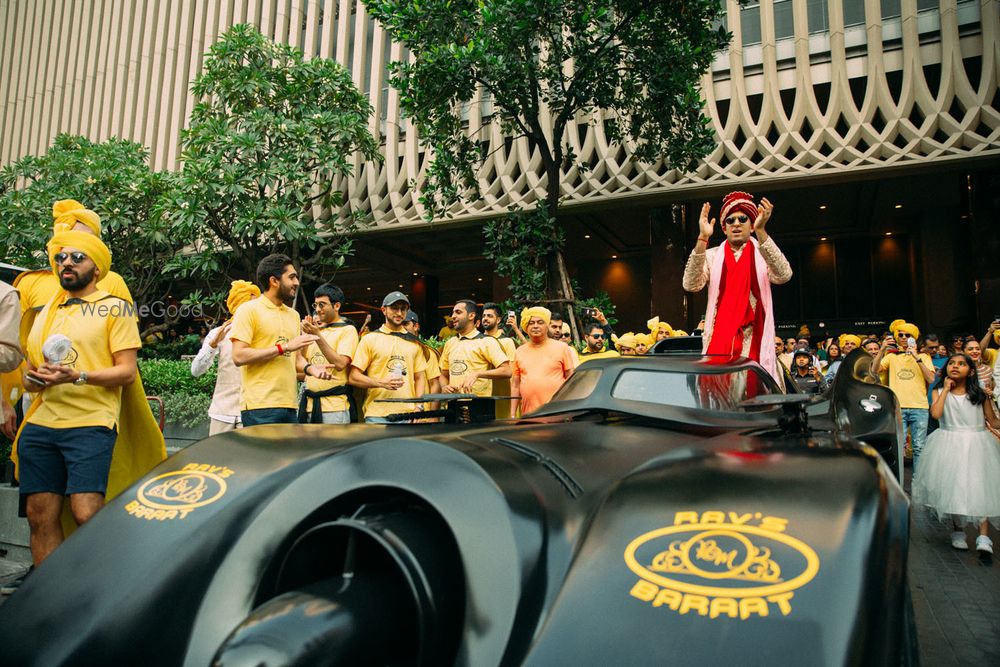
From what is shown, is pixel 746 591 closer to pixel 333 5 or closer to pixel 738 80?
pixel 738 80

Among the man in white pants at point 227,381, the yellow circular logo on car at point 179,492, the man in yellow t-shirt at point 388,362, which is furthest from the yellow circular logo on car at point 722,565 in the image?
the man in white pants at point 227,381

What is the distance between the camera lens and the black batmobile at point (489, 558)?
1.18 meters

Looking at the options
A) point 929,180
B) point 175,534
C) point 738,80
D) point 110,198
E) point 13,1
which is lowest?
point 175,534

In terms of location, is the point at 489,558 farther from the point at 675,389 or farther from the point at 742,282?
the point at 742,282

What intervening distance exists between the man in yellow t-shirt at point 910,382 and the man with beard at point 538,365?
16.3 feet

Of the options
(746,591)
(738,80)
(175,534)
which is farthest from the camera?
(738,80)

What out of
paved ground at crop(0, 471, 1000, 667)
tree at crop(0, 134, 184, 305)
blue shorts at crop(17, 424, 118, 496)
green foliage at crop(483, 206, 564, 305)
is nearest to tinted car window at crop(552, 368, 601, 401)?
paved ground at crop(0, 471, 1000, 667)

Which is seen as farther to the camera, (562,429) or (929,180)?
(929,180)

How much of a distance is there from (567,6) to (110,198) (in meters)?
10.4

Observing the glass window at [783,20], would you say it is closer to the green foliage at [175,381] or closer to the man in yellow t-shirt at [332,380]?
the man in yellow t-shirt at [332,380]

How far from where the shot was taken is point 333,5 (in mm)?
18625

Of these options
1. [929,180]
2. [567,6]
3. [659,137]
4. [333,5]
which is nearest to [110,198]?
[333,5]

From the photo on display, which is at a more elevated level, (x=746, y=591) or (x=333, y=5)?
(x=333, y=5)

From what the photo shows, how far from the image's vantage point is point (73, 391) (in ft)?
9.97
